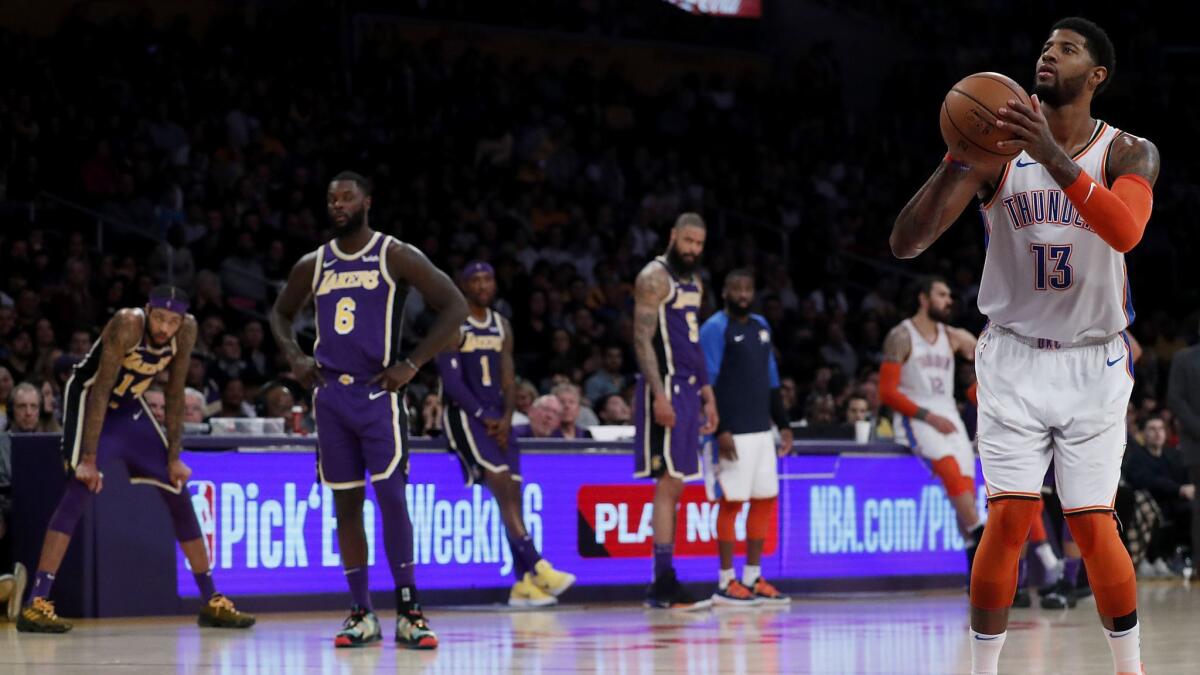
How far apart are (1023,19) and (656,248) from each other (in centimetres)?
988

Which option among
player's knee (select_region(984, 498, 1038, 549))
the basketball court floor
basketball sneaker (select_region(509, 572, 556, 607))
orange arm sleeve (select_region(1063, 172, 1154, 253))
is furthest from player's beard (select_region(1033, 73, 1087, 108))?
basketball sneaker (select_region(509, 572, 556, 607))

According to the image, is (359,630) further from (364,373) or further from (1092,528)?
(1092,528)

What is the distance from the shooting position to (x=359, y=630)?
336 inches

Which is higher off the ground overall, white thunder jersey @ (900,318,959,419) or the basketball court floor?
white thunder jersey @ (900,318,959,419)

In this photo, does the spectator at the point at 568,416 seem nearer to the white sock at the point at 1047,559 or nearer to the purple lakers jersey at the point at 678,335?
the purple lakers jersey at the point at 678,335

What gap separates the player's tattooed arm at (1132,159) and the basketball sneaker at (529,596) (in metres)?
6.47

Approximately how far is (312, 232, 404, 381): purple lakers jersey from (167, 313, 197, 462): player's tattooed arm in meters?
1.55

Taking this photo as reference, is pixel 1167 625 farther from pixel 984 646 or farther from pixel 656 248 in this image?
pixel 656 248

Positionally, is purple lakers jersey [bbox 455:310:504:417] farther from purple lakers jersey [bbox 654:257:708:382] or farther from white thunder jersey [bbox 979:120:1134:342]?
white thunder jersey [bbox 979:120:1134:342]

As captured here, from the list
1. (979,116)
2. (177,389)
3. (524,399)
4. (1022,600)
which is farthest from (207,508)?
(979,116)

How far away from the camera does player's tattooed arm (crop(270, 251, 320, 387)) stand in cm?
875

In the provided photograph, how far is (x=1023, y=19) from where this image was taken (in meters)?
27.4

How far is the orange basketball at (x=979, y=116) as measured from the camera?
504 centimetres

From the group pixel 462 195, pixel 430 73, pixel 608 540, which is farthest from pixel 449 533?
pixel 430 73
